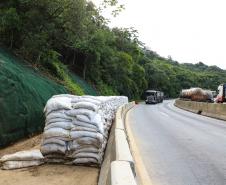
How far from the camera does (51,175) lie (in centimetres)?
878

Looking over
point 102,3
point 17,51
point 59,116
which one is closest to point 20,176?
point 59,116

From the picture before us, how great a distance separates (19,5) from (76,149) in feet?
63.0

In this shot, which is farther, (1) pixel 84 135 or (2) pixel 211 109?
(2) pixel 211 109

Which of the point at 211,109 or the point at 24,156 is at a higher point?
the point at 211,109

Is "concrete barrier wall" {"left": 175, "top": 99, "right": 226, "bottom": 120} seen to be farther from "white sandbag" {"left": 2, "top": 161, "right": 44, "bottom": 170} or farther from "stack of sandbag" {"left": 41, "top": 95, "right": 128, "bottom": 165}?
"white sandbag" {"left": 2, "top": 161, "right": 44, "bottom": 170}

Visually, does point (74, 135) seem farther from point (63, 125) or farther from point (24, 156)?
point (24, 156)

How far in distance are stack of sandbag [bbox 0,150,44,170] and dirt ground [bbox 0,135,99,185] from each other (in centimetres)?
16

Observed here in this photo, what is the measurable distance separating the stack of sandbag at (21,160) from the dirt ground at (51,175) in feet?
0.53

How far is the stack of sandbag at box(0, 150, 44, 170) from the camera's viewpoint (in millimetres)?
9305

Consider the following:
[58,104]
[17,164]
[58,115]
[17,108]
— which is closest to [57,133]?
[58,115]

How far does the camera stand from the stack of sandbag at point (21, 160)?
930cm

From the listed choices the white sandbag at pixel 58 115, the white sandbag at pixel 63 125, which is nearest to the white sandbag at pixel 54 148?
the white sandbag at pixel 63 125

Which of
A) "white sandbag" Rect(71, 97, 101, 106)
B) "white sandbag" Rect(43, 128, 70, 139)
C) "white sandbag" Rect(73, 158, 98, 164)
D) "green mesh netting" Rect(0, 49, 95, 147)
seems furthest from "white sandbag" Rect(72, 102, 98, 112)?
"green mesh netting" Rect(0, 49, 95, 147)

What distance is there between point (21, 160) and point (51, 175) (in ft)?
3.39
